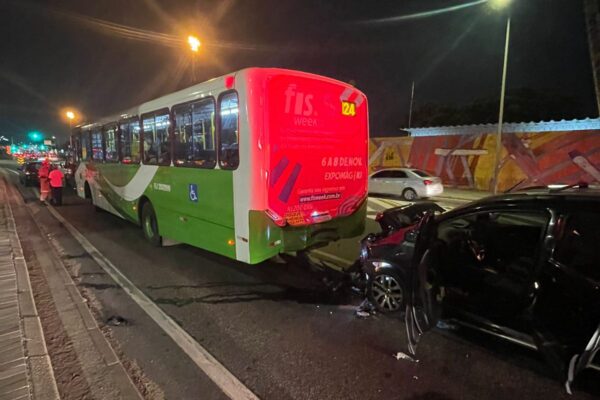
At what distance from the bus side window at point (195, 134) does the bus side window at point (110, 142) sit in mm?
3743

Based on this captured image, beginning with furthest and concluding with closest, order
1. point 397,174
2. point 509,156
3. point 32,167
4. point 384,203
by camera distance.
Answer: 1. point 32,167
2. point 509,156
3. point 397,174
4. point 384,203

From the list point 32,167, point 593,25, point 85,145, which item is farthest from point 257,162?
point 32,167

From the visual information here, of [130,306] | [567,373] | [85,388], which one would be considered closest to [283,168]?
[130,306]

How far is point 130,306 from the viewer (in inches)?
195

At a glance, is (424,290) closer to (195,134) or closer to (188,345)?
(188,345)

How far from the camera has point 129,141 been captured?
8664 mm

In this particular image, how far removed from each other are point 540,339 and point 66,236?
972 cm

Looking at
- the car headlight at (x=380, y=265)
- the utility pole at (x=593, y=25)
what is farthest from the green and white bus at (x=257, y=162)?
the utility pole at (x=593, y=25)

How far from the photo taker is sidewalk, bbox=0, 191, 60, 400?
313 cm

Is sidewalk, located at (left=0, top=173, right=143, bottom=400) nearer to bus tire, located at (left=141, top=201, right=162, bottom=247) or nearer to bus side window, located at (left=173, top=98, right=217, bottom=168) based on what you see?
bus tire, located at (left=141, top=201, right=162, bottom=247)

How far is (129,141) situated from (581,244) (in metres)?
8.63

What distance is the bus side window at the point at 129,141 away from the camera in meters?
8.24

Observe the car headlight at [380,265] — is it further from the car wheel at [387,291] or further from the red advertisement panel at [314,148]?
the red advertisement panel at [314,148]

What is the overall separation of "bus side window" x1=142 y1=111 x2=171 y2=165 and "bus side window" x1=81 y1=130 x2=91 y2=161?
497 centimetres
